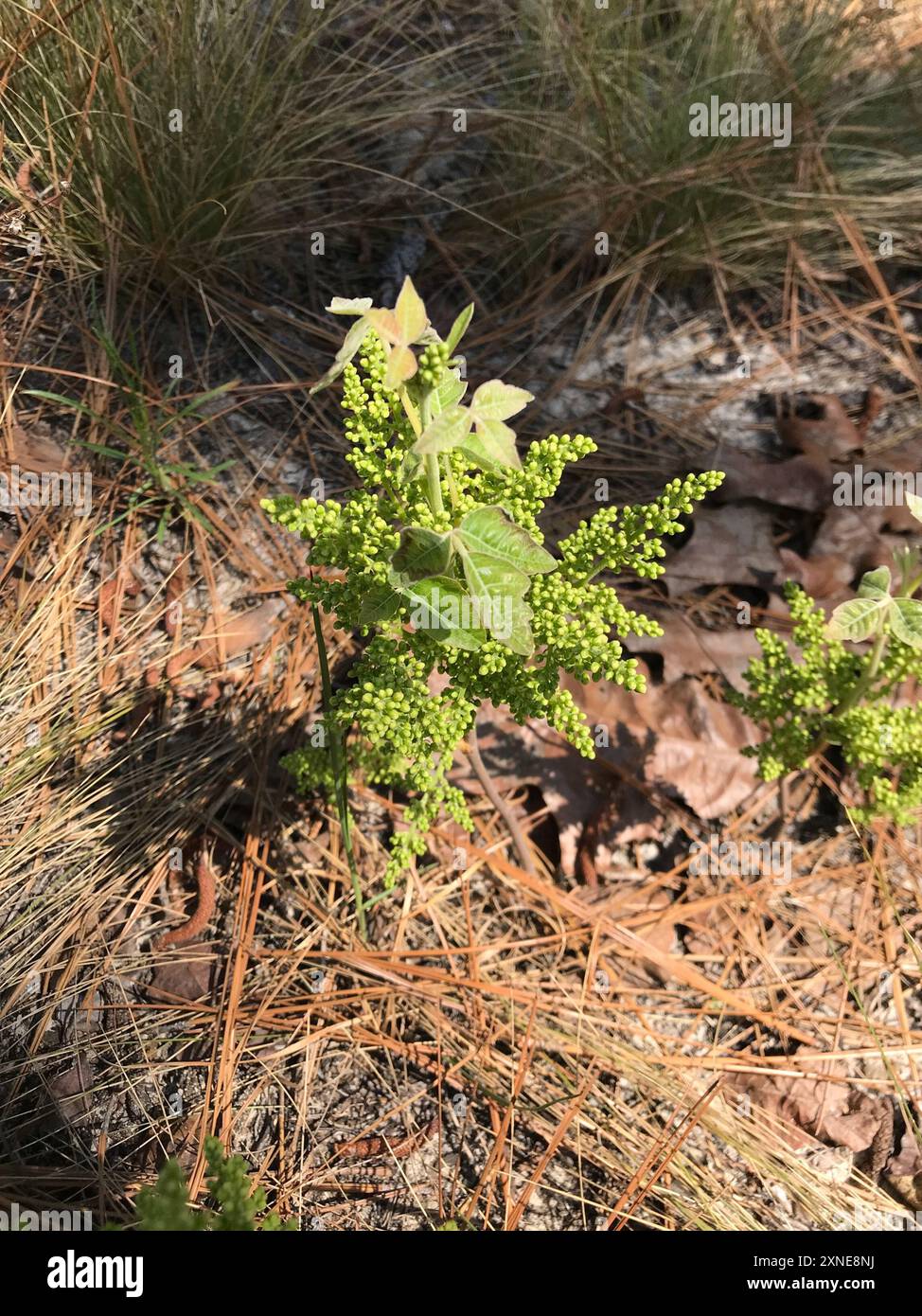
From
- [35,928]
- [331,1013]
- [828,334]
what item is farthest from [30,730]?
[828,334]

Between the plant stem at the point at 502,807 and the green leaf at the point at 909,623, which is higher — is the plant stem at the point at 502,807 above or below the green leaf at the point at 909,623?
below

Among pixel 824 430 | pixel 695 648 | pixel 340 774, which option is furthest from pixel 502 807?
pixel 824 430

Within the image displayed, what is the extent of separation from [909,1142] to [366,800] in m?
1.53

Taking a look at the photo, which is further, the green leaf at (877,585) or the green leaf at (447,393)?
the green leaf at (877,585)

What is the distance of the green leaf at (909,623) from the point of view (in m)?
1.78

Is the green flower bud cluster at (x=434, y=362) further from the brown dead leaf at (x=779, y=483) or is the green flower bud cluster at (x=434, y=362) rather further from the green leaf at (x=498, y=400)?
the brown dead leaf at (x=779, y=483)

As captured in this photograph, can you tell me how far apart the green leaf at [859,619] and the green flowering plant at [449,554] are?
0.40 m

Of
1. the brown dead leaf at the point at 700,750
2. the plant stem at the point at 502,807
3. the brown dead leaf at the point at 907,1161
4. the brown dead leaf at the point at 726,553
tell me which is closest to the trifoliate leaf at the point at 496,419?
the plant stem at the point at 502,807

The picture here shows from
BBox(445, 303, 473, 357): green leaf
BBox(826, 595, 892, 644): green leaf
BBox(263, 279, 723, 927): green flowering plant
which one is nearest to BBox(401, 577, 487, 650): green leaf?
BBox(263, 279, 723, 927): green flowering plant

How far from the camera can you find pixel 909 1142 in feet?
6.81

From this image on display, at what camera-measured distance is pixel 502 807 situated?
7.43 ft

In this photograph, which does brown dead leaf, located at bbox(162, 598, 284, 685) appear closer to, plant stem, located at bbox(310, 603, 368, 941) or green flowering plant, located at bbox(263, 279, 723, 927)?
plant stem, located at bbox(310, 603, 368, 941)

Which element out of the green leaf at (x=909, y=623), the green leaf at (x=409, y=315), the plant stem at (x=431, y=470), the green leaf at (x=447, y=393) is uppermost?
the green leaf at (x=409, y=315)

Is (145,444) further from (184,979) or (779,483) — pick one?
(779,483)
